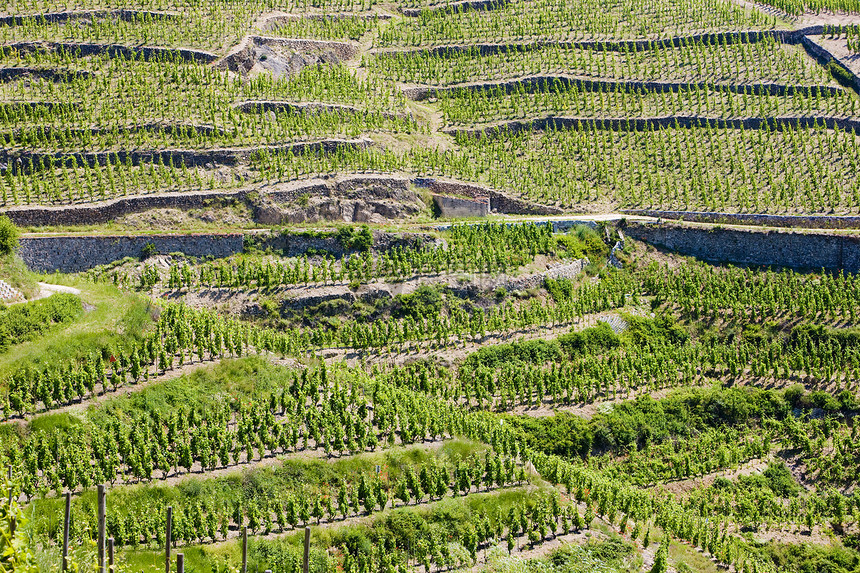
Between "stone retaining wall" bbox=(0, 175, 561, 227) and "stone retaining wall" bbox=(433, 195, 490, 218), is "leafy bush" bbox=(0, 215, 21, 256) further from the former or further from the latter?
"stone retaining wall" bbox=(433, 195, 490, 218)

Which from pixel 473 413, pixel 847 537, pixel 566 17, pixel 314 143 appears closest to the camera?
pixel 847 537

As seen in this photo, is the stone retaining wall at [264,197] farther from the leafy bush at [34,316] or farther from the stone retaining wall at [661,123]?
the leafy bush at [34,316]

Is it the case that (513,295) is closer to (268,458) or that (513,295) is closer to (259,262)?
(259,262)

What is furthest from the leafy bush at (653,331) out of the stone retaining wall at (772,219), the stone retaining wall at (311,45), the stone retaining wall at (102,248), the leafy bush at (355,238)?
the stone retaining wall at (311,45)

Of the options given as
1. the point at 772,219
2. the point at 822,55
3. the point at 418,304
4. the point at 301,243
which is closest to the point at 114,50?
the point at 301,243

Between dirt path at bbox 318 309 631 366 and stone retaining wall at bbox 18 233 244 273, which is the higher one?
stone retaining wall at bbox 18 233 244 273

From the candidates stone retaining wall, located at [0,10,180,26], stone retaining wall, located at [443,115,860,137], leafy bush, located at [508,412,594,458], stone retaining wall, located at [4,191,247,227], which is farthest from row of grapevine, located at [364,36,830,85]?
leafy bush, located at [508,412,594,458]

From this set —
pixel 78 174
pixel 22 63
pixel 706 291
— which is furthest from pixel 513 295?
pixel 22 63
